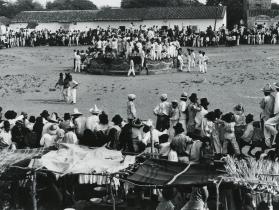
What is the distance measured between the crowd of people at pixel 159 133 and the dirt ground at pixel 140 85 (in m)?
4.84

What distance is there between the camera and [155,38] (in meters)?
35.2

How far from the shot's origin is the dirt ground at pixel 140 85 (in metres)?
22.2

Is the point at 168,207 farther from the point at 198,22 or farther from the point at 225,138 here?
the point at 198,22

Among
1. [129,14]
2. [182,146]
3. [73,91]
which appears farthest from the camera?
[129,14]

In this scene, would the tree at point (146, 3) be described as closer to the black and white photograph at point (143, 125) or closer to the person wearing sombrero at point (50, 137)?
the black and white photograph at point (143, 125)

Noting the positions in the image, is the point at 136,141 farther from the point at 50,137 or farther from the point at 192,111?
the point at 192,111

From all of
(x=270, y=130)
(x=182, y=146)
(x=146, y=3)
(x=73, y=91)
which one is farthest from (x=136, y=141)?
(x=146, y=3)

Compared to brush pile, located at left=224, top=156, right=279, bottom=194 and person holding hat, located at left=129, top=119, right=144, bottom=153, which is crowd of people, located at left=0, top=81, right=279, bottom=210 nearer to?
person holding hat, located at left=129, top=119, right=144, bottom=153

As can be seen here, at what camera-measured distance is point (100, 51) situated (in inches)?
1305

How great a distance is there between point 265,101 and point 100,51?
19453 mm

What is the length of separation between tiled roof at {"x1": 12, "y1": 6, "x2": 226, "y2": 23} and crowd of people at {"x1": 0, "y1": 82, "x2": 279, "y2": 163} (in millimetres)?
41970

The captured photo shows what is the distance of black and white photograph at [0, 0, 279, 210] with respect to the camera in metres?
10.2

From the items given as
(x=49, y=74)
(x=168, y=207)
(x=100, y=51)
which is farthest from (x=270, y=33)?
(x=168, y=207)

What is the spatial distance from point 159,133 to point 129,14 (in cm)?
4717
